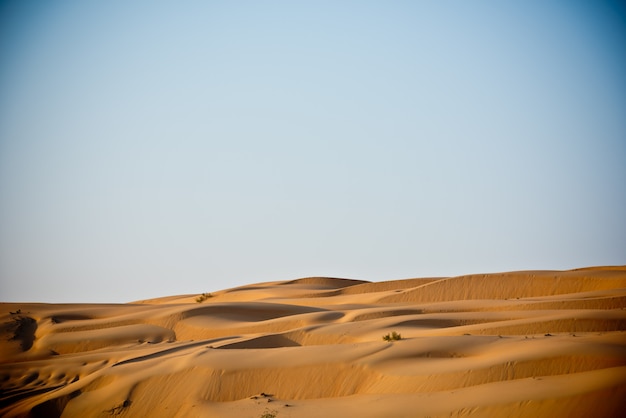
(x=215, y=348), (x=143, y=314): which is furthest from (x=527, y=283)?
(x=215, y=348)

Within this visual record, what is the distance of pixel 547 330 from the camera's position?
17172mm

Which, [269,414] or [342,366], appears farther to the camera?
[342,366]

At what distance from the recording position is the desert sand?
37.2 ft

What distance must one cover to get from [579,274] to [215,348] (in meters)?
18.2

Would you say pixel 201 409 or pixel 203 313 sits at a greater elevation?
pixel 203 313

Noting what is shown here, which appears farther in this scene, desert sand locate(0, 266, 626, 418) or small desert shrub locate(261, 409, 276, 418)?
small desert shrub locate(261, 409, 276, 418)

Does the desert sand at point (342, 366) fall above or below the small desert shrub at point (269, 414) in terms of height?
above

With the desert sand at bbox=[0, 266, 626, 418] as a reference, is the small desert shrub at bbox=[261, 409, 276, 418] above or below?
below

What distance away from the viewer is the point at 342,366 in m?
14.1

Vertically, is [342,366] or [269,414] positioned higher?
[342,366]

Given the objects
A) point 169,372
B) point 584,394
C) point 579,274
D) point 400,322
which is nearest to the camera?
point 584,394

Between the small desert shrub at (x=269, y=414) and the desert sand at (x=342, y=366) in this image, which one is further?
the small desert shrub at (x=269, y=414)

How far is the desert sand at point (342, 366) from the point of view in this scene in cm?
1134

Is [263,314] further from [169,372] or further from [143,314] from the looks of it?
[169,372]
